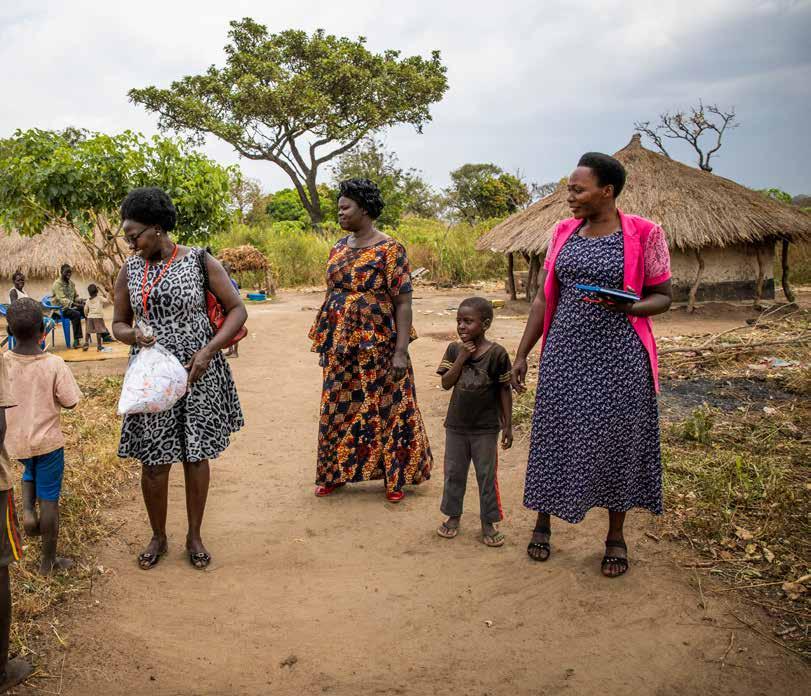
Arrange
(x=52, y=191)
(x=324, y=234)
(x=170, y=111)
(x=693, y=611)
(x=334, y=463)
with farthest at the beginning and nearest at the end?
(x=170, y=111) < (x=324, y=234) < (x=52, y=191) < (x=334, y=463) < (x=693, y=611)

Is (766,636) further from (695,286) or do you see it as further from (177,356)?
(695,286)

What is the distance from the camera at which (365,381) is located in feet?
12.3

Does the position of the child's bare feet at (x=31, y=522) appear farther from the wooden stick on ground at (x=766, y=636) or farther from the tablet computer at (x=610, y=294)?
the wooden stick on ground at (x=766, y=636)

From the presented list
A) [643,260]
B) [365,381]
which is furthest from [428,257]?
[643,260]

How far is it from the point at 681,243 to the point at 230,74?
18.4m

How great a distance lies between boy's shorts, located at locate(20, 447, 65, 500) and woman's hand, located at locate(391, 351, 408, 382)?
5.36ft

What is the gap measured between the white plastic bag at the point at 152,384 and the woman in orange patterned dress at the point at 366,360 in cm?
108

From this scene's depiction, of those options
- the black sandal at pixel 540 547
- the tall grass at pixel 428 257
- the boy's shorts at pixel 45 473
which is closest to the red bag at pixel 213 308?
the boy's shorts at pixel 45 473

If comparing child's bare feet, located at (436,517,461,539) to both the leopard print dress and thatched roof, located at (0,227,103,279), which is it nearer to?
the leopard print dress

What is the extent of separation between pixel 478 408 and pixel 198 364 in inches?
49.6

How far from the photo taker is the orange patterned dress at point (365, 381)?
11.8ft

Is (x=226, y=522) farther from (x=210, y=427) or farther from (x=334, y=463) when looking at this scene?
(x=210, y=427)

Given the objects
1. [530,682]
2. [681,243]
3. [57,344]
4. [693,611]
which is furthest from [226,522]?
[681,243]

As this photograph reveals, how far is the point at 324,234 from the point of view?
2311 cm
